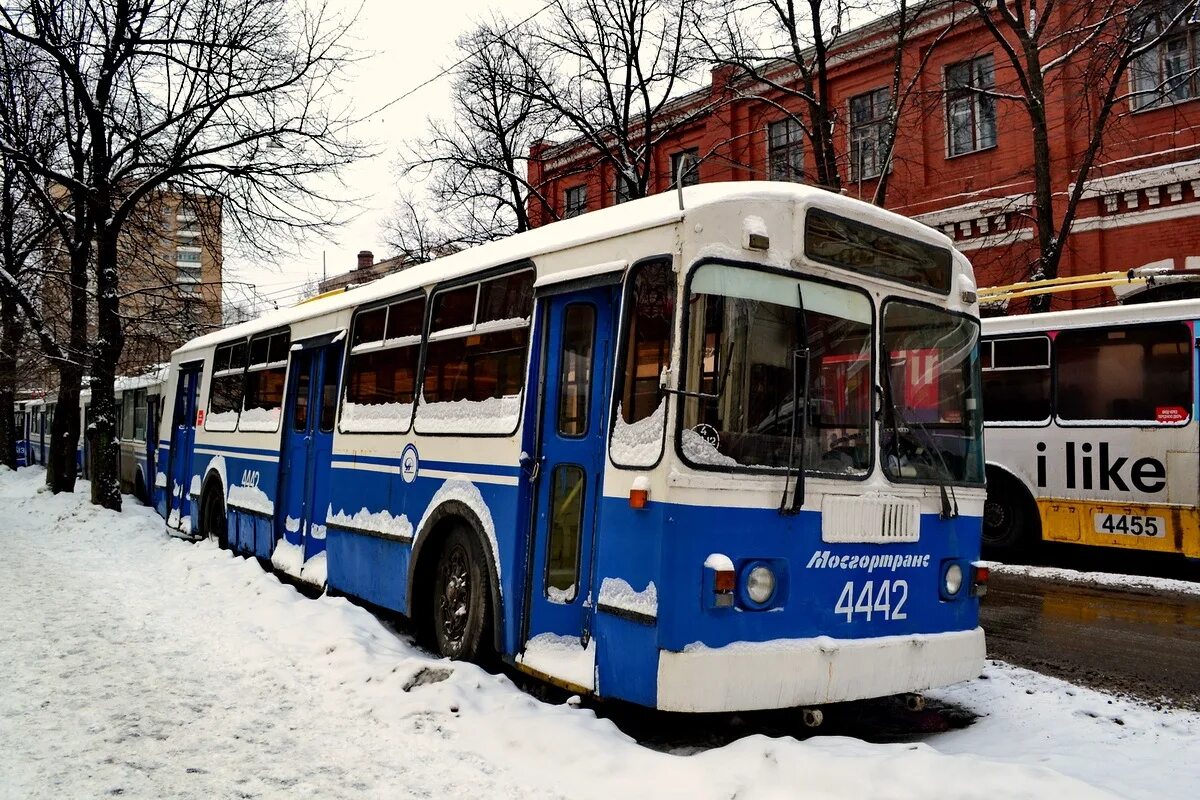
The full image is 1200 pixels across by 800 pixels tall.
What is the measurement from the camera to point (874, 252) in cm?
544

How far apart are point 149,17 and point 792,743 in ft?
A: 55.0

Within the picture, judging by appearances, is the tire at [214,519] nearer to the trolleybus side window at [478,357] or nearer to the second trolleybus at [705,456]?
the second trolleybus at [705,456]

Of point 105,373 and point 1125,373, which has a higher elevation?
point 1125,373

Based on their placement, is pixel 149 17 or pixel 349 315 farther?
pixel 149 17

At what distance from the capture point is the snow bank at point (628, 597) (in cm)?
462

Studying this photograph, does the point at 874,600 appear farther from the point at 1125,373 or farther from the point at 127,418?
the point at 127,418

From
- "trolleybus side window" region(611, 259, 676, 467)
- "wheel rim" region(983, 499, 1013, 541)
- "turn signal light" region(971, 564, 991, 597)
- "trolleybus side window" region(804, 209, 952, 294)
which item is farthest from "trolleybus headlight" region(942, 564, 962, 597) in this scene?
"wheel rim" region(983, 499, 1013, 541)

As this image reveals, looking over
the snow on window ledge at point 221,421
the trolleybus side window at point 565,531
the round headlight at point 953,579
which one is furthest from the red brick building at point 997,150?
the trolleybus side window at point 565,531

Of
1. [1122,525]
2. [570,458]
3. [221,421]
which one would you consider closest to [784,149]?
[1122,525]

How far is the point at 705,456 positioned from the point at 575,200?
1075 inches

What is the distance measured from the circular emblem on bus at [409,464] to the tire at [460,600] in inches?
25.0

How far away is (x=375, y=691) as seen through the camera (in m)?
5.54

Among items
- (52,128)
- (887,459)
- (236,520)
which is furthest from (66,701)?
(52,128)

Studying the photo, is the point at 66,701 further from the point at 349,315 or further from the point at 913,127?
the point at 913,127
